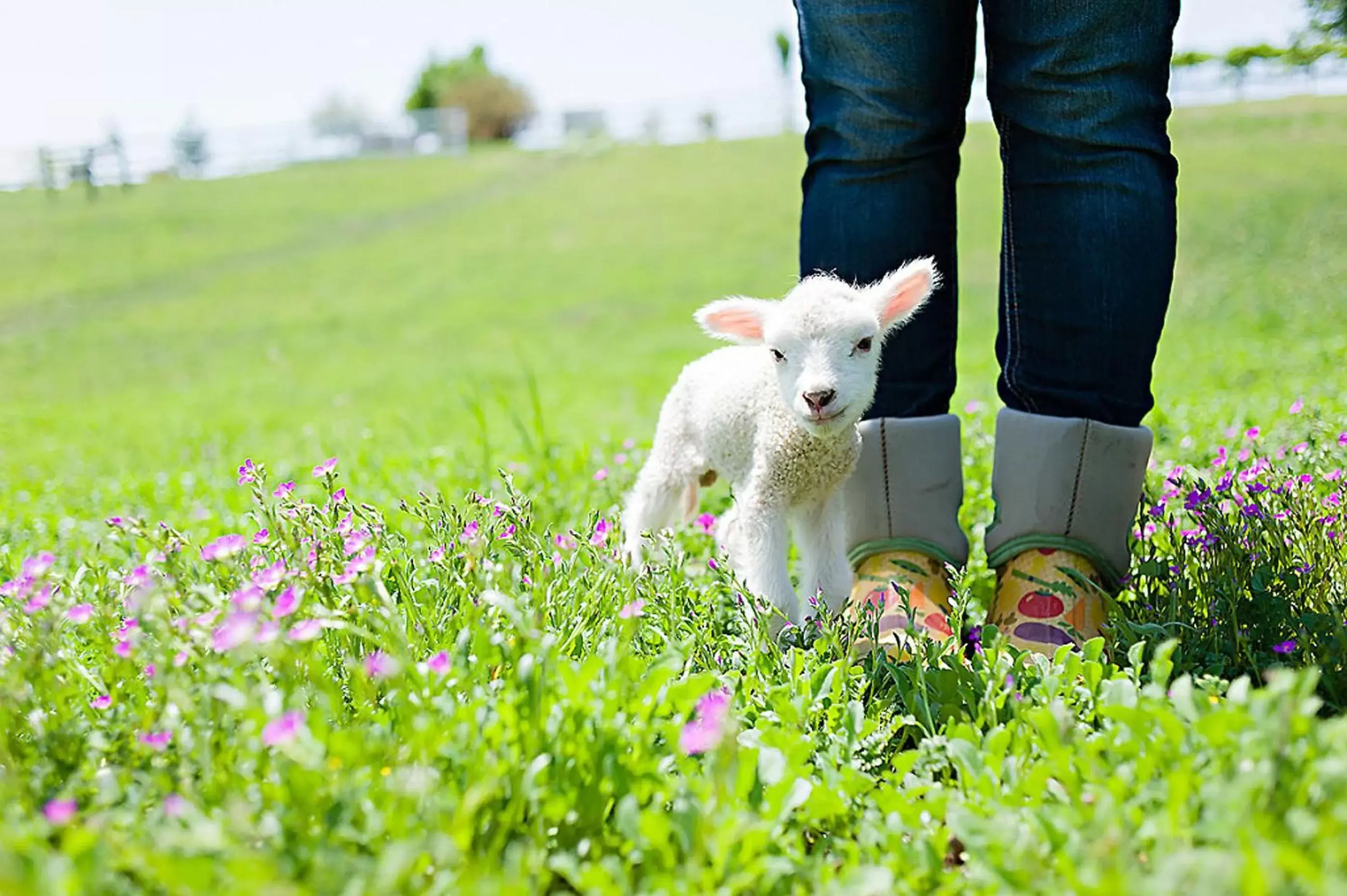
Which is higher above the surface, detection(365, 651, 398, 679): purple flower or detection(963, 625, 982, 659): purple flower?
detection(365, 651, 398, 679): purple flower

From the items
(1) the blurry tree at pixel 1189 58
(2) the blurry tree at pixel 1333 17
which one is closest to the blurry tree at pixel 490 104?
(1) the blurry tree at pixel 1189 58

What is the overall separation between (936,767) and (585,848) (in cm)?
59

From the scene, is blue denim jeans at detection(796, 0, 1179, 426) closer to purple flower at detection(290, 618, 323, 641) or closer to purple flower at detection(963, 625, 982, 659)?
purple flower at detection(963, 625, 982, 659)

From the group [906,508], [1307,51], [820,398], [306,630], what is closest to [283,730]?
→ [306,630]

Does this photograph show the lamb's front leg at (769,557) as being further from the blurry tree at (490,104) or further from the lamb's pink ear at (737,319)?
the blurry tree at (490,104)

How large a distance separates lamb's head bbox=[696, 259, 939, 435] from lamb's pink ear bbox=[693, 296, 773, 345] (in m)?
0.03

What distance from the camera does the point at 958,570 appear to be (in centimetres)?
246

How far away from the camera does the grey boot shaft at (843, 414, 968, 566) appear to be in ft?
8.28

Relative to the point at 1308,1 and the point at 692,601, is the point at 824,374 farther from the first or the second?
the point at 1308,1

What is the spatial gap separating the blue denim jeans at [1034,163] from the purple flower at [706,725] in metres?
1.12

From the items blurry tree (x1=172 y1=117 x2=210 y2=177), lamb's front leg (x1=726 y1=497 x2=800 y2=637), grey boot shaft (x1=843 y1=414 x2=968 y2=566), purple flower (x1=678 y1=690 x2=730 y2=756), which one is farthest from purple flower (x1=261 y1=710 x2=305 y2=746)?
blurry tree (x1=172 y1=117 x2=210 y2=177)

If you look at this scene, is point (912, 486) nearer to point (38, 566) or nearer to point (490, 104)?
point (38, 566)

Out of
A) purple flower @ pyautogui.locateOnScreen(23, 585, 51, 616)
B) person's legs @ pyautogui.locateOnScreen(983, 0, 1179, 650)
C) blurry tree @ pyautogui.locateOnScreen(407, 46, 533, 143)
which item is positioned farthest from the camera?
blurry tree @ pyautogui.locateOnScreen(407, 46, 533, 143)

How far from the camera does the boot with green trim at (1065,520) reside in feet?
7.37
